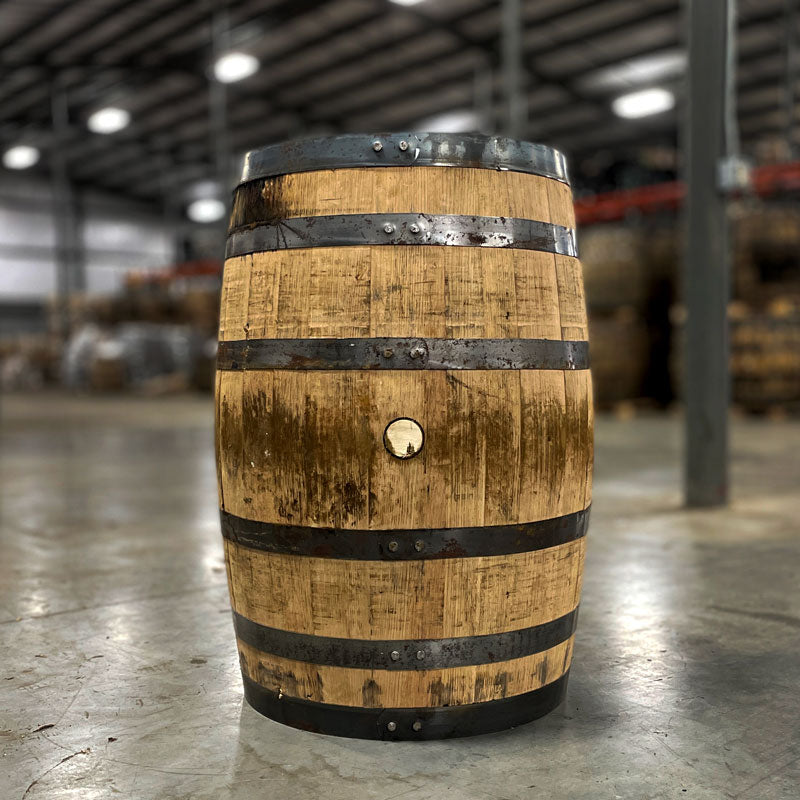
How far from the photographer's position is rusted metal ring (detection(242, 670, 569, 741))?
224 centimetres

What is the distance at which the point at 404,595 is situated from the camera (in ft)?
7.22

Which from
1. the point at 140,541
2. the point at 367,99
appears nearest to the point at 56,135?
the point at 367,99

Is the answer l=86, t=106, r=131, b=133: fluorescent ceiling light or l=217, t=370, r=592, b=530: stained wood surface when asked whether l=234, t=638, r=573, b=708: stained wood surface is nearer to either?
l=217, t=370, r=592, b=530: stained wood surface

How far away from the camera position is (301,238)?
224cm

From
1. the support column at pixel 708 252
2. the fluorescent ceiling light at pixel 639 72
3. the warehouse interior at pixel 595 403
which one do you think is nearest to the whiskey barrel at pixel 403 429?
the warehouse interior at pixel 595 403

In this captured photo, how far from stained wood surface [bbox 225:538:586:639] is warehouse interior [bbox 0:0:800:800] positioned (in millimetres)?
285

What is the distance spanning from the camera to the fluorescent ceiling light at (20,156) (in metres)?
34.2

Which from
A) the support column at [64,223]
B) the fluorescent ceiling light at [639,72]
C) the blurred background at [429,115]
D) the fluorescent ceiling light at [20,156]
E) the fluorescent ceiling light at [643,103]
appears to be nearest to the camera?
the blurred background at [429,115]

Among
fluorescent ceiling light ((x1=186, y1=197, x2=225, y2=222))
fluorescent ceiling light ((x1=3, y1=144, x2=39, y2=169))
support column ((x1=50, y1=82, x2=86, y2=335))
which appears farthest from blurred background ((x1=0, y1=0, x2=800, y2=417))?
fluorescent ceiling light ((x1=186, y1=197, x2=225, y2=222))

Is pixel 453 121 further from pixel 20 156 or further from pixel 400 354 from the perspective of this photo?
pixel 400 354

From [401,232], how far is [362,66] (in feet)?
73.3

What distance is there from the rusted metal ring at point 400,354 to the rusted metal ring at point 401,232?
233mm

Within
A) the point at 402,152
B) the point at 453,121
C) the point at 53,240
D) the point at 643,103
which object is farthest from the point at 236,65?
the point at 402,152

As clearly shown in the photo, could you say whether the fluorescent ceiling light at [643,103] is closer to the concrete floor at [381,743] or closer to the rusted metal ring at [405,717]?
the concrete floor at [381,743]
